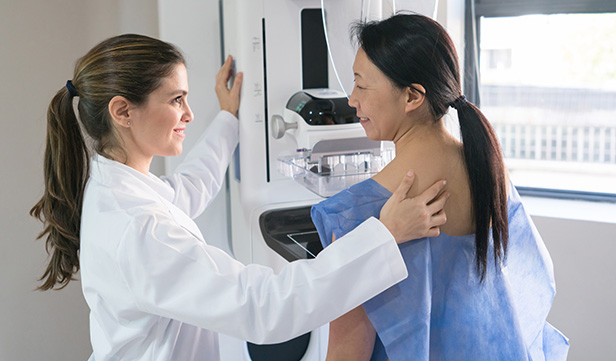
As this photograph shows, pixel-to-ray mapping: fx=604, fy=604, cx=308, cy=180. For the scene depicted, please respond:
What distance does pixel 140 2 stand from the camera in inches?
77.0

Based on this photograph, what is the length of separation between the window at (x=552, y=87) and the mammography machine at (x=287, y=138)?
1007 millimetres

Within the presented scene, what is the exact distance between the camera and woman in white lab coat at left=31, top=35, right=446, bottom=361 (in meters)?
1.01

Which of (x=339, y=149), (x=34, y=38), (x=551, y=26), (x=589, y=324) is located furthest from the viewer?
(x=551, y=26)

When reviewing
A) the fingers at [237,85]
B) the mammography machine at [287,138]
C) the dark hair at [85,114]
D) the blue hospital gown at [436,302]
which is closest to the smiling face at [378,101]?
the blue hospital gown at [436,302]

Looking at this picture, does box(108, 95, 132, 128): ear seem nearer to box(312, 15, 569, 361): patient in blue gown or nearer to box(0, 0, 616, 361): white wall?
box(312, 15, 569, 361): patient in blue gown

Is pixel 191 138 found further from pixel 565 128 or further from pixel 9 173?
pixel 565 128

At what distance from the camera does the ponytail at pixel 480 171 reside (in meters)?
1.06

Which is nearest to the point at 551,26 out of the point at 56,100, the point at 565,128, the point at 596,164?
the point at 565,128

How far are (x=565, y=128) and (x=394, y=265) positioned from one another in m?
1.80

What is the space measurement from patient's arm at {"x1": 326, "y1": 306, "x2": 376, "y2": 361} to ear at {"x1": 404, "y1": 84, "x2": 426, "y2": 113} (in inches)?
14.6

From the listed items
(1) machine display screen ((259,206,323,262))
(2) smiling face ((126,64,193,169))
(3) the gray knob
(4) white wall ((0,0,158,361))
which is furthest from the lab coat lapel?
(4) white wall ((0,0,158,361))

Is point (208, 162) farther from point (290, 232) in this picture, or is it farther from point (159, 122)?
point (159, 122)

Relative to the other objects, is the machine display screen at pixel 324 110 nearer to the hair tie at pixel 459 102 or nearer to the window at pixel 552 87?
the hair tie at pixel 459 102

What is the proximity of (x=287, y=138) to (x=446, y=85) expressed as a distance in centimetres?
62
